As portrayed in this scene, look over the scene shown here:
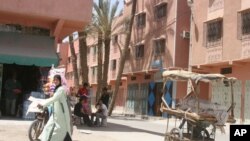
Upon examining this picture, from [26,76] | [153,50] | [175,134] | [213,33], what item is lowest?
[175,134]

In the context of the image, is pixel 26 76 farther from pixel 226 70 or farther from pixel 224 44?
pixel 226 70

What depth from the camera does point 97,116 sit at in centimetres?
1881

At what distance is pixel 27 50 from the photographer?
18.6 metres

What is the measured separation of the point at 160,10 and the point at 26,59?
71.7 feet

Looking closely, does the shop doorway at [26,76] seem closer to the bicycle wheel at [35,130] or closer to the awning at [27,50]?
the awning at [27,50]

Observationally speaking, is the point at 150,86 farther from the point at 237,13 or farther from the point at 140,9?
the point at 237,13

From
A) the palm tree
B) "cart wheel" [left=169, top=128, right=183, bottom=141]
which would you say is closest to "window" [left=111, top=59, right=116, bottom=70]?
the palm tree

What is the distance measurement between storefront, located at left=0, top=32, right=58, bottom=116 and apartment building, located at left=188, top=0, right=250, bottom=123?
1076 cm

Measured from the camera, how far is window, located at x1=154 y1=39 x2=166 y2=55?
122 ft

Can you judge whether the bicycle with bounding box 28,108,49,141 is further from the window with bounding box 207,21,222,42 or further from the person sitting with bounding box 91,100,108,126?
the window with bounding box 207,21,222,42

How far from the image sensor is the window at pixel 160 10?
123 ft

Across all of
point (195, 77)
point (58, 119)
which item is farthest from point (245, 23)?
point (58, 119)

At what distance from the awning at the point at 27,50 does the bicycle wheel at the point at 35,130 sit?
668cm

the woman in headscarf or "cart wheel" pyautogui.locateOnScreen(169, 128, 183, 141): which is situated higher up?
the woman in headscarf
